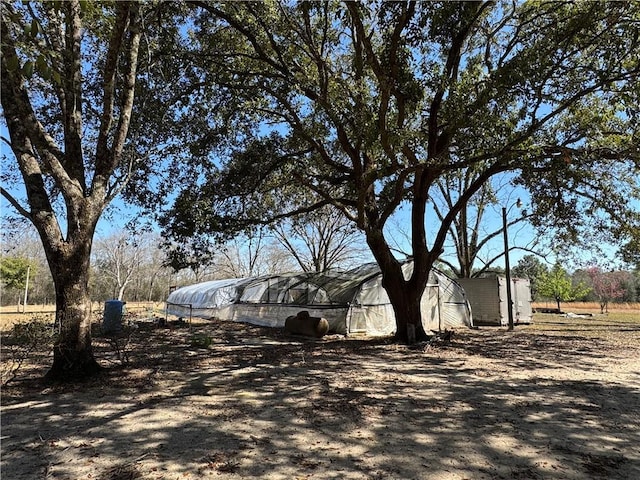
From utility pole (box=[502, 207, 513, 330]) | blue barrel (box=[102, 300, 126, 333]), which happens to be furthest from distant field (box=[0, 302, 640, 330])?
utility pole (box=[502, 207, 513, 330])

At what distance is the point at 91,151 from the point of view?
413 inches

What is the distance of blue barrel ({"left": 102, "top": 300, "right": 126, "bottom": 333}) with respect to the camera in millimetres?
13906

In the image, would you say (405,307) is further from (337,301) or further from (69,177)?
(69,177)

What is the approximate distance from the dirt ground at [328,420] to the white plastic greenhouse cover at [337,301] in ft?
18.9

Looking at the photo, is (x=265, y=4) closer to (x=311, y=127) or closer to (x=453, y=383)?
(x=311, y=127)

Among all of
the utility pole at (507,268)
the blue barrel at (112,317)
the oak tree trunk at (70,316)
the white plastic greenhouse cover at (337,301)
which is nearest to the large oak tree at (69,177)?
the oak tree trunk at (70,316)

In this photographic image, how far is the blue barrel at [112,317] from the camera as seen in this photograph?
1391cm

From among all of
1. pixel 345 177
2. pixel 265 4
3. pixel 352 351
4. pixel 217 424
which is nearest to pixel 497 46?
pixel 345 177

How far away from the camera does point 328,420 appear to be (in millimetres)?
5094

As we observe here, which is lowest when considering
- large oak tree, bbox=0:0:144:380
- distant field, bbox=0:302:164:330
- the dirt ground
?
the dirt ground

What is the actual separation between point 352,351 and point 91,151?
8554mm

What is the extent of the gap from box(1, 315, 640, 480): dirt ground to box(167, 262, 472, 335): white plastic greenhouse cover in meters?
5.76

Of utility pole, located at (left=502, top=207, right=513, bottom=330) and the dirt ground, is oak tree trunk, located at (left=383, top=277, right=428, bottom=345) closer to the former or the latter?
the dirt ground

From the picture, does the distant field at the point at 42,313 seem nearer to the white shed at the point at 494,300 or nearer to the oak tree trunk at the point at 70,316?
the oak tree trunk at the point at 70,316
